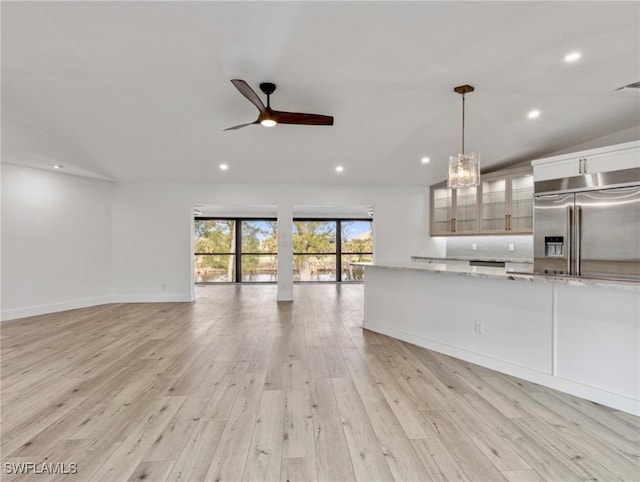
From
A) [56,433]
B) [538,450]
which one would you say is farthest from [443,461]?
[56,433]

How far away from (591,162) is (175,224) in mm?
6312

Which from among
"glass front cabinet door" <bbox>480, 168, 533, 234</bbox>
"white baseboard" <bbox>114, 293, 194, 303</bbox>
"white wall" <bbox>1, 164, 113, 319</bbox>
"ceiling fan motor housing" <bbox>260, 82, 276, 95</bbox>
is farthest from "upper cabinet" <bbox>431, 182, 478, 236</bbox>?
"white wall" <bbox>1, 164, 113, 319</bbox>

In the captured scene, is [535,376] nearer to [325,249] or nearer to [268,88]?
[268,88]

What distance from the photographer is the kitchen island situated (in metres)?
2.23

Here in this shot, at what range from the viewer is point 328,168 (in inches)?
226

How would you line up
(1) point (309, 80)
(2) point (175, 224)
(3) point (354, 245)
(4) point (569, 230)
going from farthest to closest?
1. (3) point (354, 245)
2. (2) point (175, 224)
3. (1) point (309, 80)
4. (4) point (569, 230)

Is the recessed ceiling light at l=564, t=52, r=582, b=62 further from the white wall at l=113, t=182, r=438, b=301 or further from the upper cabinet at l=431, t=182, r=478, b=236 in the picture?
the white wall at l=113, t=182, r=438, b=301

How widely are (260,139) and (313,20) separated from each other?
259 cm

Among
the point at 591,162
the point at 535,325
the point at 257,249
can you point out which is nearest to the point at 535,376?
the point at 535,325

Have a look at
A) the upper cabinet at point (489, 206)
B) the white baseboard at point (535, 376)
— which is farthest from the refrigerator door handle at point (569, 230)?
the upper cabinet at point (489, 206)

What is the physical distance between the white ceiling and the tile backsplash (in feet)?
4.69

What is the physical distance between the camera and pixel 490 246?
5.93 metres

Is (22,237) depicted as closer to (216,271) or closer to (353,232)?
(216,271)

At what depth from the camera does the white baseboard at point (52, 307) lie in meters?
4.81
